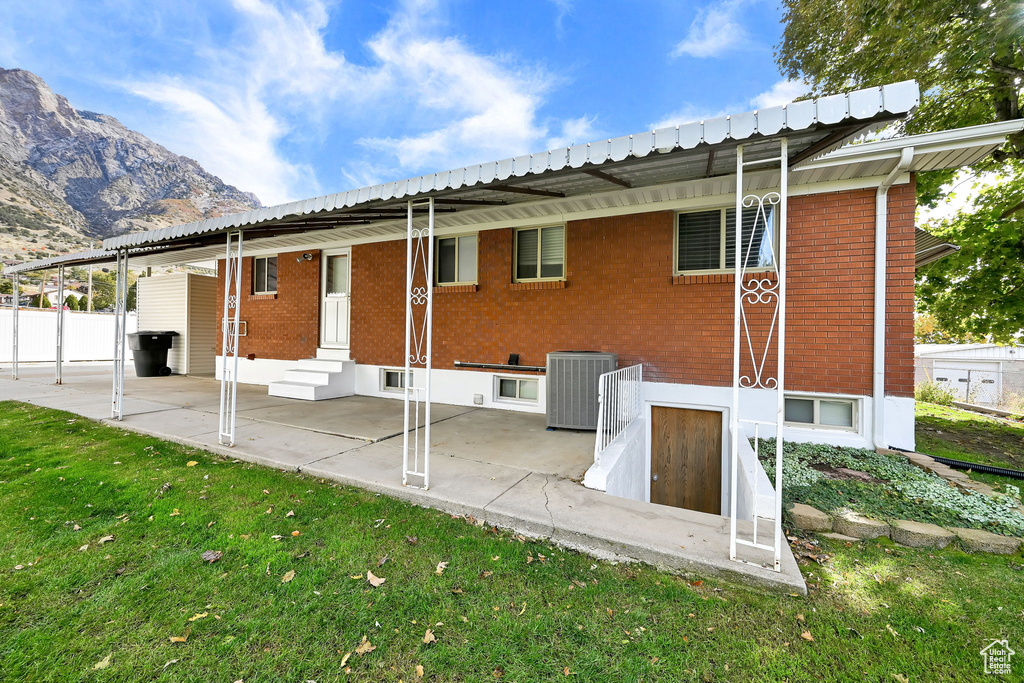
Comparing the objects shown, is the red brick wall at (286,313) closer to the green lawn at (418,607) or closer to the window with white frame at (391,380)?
the window with white frame at (391,380)

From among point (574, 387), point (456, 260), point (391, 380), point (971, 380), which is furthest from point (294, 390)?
point (971, 380)

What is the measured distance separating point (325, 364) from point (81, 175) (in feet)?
293

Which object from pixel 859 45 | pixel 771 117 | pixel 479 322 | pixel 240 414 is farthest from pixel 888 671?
pixel 859 45

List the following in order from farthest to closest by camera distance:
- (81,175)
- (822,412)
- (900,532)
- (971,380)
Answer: (81,175) → (971,380) → (822,412) → (900,532)

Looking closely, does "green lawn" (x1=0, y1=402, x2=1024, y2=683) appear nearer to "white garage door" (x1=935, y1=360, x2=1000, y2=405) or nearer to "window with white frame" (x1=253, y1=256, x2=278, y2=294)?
"window with white frame" (x1=253, y1=256, x2=278, y2=294)

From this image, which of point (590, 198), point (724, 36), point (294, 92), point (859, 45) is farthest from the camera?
point (294, 92)

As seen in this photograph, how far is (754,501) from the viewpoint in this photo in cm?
308

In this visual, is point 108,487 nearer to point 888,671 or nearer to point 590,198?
point 888,671

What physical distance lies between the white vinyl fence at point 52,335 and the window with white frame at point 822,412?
19.3 metres

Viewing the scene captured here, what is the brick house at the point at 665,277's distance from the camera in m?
3.16

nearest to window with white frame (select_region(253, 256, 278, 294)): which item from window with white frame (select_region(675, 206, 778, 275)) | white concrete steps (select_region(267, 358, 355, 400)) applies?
white concrete steps (select_region(267, 358, 355, 400))

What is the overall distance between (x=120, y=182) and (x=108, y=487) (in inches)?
3610

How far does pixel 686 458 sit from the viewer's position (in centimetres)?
584

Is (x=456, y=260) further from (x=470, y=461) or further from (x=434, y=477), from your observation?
(x=434, y=477)
